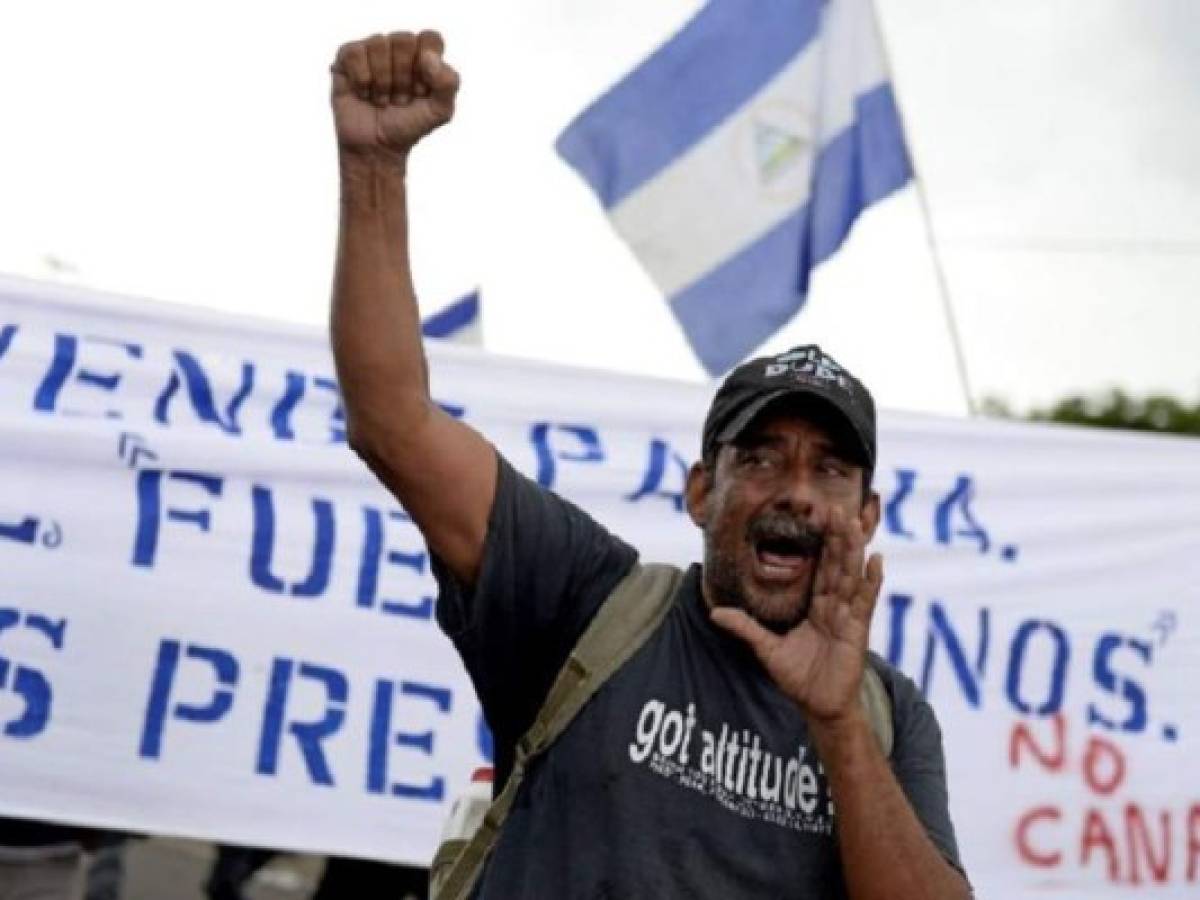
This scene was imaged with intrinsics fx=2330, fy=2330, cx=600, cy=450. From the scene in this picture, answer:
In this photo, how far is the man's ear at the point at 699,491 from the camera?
2895 millimetres

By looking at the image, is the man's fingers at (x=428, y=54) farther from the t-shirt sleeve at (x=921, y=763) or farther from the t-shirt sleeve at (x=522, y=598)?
the t-shirt sleeve at (x=921, y=763)

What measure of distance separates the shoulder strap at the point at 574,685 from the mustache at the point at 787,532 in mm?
147

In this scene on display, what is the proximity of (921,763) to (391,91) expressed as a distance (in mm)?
1005

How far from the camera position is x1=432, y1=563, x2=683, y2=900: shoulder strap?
8.64 ft

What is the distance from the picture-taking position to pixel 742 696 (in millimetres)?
2674

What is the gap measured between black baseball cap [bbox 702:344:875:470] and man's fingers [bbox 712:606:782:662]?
0.96 feet

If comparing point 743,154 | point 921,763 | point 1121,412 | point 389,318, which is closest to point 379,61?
point 389,318

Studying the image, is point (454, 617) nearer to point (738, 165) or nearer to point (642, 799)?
point (642, 799)

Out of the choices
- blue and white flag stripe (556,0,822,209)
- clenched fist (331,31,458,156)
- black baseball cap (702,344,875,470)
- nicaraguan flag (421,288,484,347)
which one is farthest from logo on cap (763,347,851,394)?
nicaraguan flag (421,288,484,347)

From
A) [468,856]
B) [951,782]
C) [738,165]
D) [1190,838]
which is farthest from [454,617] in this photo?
[738,165]

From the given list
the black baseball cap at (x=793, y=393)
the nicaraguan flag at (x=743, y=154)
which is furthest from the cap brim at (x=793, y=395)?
the nicaraguan flag at (x=743, y=154)

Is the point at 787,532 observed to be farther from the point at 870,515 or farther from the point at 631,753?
the point at 631,753

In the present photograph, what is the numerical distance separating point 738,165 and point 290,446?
2106 mm

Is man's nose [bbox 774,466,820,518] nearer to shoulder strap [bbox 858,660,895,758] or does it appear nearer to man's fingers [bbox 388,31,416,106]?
shoulder strap [bbox 858,660,895,758]
